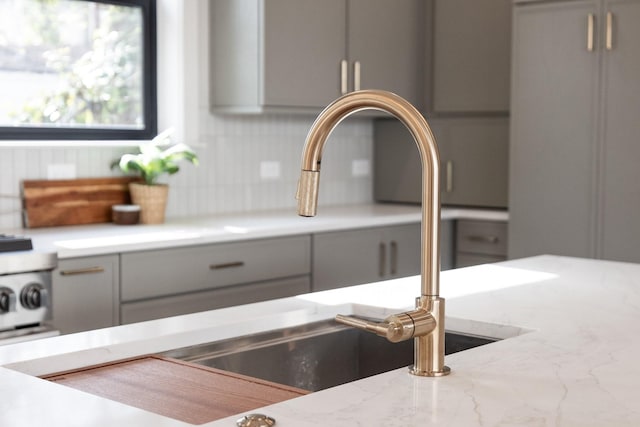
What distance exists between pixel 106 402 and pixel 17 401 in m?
0.12

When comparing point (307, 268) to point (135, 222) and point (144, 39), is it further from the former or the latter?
point (144, 39)

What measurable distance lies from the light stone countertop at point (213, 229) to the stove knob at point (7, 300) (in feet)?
0.67

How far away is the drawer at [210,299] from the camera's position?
11.2 feet

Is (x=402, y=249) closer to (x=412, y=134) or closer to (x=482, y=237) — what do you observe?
(x=482, y=237)

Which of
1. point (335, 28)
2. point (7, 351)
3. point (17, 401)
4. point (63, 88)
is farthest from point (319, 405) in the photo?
point (335, 28)

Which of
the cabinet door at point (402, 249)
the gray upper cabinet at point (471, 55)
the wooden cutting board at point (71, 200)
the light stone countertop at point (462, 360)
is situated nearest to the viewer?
the light stone countertop at point (462, 360)

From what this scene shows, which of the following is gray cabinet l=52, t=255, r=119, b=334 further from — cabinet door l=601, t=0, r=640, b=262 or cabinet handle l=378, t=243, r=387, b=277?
cabinet door l=601, t=0, r=640, b=262

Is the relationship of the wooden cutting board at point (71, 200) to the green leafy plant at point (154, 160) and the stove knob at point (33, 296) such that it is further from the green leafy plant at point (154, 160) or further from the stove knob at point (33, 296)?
the stove knob at point (33, 296)

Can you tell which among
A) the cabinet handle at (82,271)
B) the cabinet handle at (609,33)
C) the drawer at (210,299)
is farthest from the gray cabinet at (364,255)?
the cabinet handle at (609,33)

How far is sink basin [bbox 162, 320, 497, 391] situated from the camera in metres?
1.80

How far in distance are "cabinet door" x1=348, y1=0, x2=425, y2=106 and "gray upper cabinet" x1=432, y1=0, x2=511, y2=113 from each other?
0.11m

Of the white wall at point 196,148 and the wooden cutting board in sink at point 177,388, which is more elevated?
the white wall at point 196,148

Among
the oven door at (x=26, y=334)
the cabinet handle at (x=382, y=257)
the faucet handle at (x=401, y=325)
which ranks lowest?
the oven door at (x=26, y=334)

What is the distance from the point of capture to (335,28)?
4539mm
